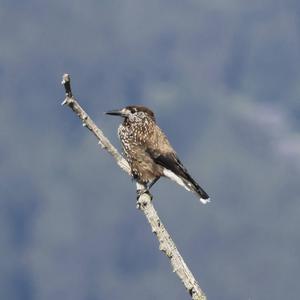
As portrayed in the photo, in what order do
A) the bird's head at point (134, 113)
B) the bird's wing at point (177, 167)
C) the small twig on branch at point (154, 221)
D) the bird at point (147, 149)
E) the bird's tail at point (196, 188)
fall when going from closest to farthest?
1. the small twig on branch at point (154, 221)
2. the bird's tail at point (196, 188)
3. the bird's wing at point (177, 167)
4. the bird at point (147, 149)
5. the bird's head at point (134, 113)

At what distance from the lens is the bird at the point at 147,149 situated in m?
11.6

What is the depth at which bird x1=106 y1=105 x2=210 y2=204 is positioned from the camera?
1156 centimetres

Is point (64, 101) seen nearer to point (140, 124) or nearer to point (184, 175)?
point (184, 175)

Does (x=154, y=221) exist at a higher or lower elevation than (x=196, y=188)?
lower

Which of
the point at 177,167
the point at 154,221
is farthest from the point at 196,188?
the point at 154,221

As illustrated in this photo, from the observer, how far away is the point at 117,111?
13008 mm

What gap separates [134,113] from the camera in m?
13.0

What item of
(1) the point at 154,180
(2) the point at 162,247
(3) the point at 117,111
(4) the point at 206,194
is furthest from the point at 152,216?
(3) the point at 117,111

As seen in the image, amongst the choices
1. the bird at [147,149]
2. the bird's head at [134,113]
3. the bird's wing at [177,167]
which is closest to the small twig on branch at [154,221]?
the bird's wing at [177,167]

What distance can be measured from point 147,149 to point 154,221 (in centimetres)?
547

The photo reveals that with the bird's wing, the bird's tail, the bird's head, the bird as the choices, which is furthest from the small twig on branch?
the bird's head

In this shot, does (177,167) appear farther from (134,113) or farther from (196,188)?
(134,113)

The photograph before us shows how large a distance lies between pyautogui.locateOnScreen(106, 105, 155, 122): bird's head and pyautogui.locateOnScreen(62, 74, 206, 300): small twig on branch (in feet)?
14.8

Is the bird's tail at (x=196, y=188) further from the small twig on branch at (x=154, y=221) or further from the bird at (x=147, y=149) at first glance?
the small twig on branch at (x=154, y=221)
